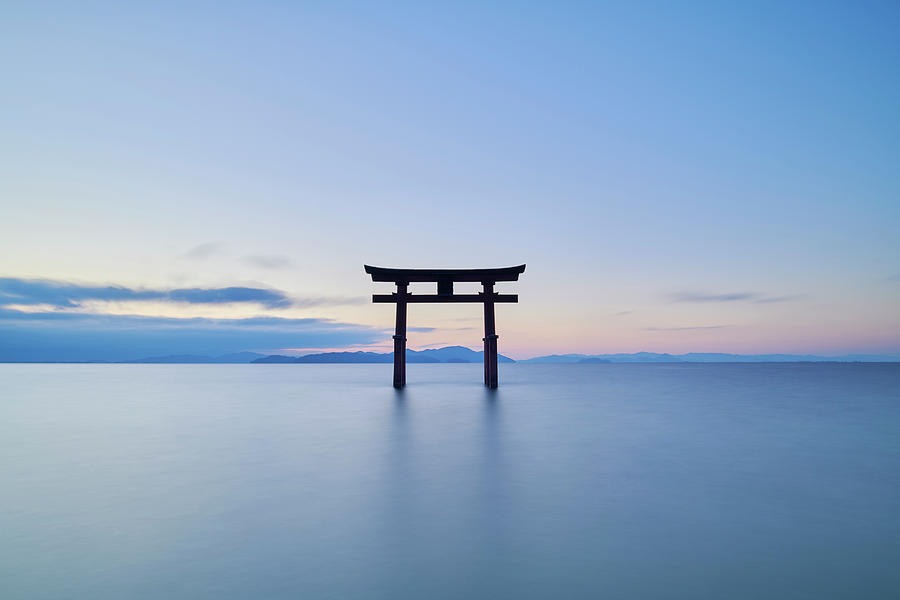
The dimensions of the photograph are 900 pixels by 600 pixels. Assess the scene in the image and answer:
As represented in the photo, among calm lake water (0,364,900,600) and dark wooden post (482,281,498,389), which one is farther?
dark wooden post (482,281,498,389)

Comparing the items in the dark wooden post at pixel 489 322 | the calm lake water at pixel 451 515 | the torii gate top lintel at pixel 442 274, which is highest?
the torii gate top lintel at pixel 442 274

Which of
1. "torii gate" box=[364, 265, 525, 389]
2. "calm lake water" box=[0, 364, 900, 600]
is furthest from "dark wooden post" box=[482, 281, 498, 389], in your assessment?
"calm lake water" box=[0, 364, 900, 600]

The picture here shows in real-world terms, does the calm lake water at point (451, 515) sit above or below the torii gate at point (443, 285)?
below

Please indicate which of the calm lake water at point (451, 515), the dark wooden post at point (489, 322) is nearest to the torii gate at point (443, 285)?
the dark wooden post at point (489, 322)

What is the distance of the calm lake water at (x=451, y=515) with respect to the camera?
13.4 feet

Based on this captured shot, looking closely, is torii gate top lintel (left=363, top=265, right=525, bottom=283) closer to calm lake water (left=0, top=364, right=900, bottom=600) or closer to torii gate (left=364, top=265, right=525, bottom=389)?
torii gate (left=364, top=265, right=525, bottom=389)

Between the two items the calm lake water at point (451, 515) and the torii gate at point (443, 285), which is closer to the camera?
the calm lake water at point (451, 515)

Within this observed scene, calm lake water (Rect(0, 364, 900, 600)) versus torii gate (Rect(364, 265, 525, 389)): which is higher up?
torii gate (Rect(364, 265, 525, 389))

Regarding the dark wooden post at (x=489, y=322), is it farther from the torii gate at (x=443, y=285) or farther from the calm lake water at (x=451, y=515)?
the calm lake water at (x=451, y=515)

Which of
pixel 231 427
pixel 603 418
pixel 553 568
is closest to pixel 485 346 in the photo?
pixel 603 418

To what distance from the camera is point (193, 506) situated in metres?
6.24

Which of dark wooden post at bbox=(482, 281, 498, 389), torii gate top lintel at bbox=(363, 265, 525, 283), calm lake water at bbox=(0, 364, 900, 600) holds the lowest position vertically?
calm lake water at bbox=(0, 364, 900, 600)

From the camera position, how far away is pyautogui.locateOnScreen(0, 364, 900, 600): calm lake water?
4.07 meters

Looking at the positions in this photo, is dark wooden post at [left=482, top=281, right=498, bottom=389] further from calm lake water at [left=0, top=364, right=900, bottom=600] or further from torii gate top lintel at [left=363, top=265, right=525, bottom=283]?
calm lake water at [left=0, top=364, right=900, bottom=600]
